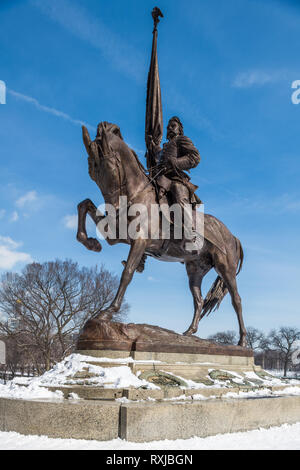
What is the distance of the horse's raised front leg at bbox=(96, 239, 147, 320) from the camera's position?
21.5 ft

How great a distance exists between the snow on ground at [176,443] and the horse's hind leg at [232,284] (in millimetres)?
3500

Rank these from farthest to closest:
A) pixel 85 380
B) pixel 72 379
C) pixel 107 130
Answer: pixel 107 130 < pixel 72 379 < pixel 85 380

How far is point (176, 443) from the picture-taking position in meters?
4.39

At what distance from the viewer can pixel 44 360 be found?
2483 centimetres

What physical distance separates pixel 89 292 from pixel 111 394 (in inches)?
794

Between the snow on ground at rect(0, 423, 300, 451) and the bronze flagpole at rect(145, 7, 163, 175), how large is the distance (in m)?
6.05

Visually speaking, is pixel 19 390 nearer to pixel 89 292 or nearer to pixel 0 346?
pixel 89 292

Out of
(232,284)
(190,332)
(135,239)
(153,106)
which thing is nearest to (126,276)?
(135,239)

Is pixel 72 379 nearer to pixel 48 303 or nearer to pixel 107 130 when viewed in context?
pixel 107 130

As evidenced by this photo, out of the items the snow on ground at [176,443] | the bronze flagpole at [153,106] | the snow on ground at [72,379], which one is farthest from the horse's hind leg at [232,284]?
the snow on ground at [176,443]

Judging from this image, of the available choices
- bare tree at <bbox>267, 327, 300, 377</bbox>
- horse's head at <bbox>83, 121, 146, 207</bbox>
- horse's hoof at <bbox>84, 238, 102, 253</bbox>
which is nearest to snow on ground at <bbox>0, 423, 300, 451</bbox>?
horse's hoof at <bbox>84, 238, 102, 253</bbox>

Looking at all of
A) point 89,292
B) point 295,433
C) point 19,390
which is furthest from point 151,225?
point 89,292

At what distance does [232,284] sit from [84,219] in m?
3.42
